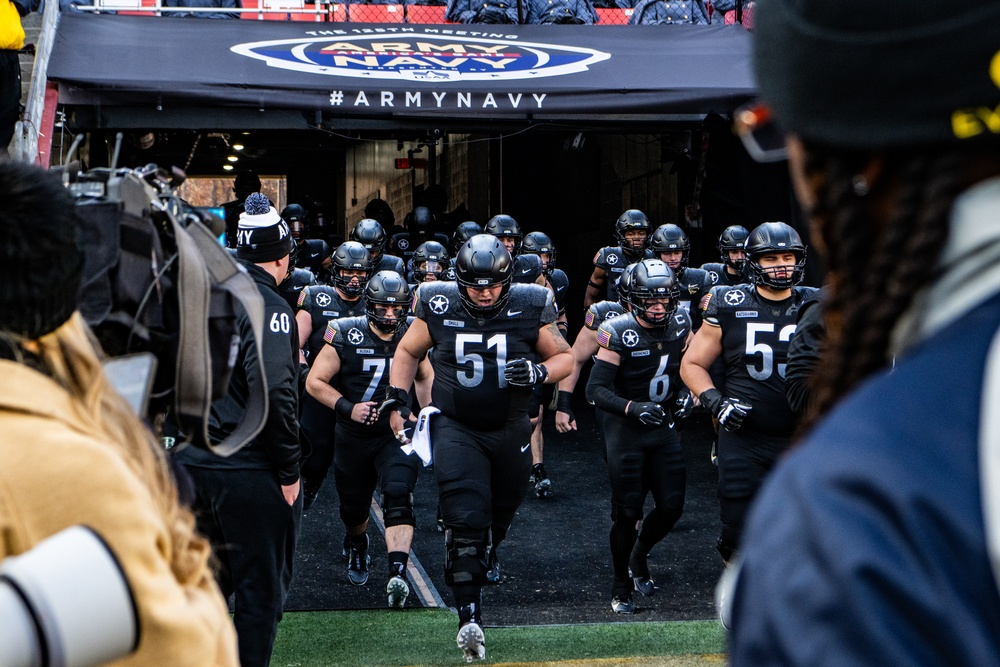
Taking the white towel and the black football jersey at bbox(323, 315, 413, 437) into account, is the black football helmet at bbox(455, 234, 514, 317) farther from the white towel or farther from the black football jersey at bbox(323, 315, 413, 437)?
the black football jersey at bbox(323, 315, 413, 437)

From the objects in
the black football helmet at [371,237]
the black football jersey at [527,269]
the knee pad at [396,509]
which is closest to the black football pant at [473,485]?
the knee pad at [396,509]

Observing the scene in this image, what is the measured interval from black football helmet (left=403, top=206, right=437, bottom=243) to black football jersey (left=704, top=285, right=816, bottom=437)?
12.6 metres

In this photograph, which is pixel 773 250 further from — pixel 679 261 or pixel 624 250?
pixel 624 250

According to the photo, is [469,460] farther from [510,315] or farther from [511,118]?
[511,118]

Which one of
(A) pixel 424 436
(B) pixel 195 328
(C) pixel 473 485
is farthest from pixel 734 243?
(B) pixel 195 328

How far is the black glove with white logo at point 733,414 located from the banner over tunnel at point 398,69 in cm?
570

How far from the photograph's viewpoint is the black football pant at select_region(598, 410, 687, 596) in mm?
7730

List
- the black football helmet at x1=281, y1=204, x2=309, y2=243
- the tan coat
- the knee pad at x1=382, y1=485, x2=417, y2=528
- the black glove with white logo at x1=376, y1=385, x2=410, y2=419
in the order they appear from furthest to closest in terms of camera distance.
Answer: the black football helmet at x1=281, y1=204, x2=309, y2=243 < the knee pad at x1=382, y1=485, x2=417, y2=528 < the black glove with white logo at x1=376, y1=385, x2=410, y2=419 < the tan coat

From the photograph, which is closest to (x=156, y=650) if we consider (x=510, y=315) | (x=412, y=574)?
(x=510, y=315)

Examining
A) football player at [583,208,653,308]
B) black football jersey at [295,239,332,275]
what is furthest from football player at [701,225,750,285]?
black football jersey at [295,239,332,275]

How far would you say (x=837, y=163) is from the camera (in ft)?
3.04

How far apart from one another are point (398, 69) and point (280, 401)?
7.89 m

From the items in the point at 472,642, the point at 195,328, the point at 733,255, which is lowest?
the point at 733,255

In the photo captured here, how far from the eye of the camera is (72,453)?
4.91 ft
